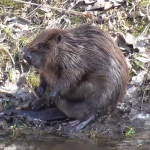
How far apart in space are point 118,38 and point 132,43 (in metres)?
0.20

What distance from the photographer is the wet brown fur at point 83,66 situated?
474 centimetres

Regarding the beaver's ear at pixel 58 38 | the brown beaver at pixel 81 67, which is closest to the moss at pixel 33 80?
the brown beaver at pixel 81 67

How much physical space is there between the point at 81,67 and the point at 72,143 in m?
0.76

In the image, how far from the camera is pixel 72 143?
4.39m

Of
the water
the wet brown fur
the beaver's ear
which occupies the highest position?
the beaver's ear

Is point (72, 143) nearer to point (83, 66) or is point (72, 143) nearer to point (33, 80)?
point (83, 66)

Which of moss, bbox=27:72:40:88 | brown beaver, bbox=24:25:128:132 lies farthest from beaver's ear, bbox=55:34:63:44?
moss, bbox=27:72:40:88

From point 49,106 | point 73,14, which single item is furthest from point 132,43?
point 49,106

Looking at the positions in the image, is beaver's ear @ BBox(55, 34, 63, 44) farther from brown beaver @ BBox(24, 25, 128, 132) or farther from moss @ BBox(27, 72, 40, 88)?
moss @ BBox(27, 72, 40, 88)

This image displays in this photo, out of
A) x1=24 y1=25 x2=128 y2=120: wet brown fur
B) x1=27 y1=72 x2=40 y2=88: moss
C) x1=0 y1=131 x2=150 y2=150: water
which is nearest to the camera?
x1=0 y1=131 x2=150 y2=150: water

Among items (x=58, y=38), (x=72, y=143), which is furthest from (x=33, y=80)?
(x=72, y=143)

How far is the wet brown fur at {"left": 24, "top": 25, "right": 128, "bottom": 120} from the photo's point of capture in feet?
15.6

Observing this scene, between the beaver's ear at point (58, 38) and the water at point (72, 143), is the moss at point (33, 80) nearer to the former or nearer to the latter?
the beaver's ear at point (58, 38)

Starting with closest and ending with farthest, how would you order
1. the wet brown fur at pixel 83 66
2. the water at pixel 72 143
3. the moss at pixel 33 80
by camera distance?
the water at pixel 72 143
the wet brown fur at pixel 83 66
the moss at pixel 33 80
